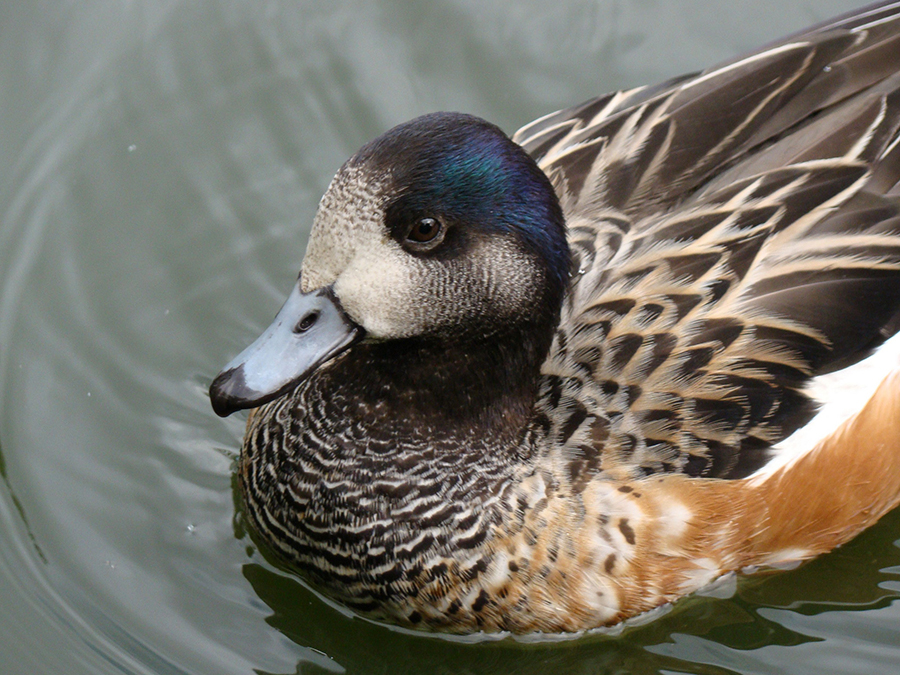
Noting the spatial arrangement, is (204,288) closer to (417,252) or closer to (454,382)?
(454,382)

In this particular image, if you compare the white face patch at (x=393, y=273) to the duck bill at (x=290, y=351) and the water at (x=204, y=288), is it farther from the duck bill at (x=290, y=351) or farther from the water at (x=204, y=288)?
the water at (x=204, y=288)

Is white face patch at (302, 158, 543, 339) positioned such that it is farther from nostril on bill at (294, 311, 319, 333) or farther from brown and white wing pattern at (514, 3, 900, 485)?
brown and white wing pattern at (514, 3, 900, 485)

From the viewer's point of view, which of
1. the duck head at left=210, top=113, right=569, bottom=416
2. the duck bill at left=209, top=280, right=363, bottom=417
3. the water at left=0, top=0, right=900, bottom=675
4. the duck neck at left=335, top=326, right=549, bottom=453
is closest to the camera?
the duck head at left=210, top=113, right=569, bottom=416

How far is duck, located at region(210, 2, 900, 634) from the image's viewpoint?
3.30 m

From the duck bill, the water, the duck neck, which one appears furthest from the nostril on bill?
the water

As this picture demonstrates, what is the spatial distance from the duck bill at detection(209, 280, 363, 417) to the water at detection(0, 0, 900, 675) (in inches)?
39.1

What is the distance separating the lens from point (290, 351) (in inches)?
127

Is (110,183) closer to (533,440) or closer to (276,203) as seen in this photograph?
(276,203)

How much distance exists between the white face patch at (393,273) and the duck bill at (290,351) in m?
0.04

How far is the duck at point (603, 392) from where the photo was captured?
330cm

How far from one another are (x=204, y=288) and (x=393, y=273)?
76.7 inches

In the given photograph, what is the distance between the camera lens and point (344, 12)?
18.4 ft

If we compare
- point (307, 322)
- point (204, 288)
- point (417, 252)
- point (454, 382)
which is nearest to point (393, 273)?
point (417, 252)

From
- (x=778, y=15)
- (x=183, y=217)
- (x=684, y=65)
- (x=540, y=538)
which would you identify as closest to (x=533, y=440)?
(x=540, y=538)
